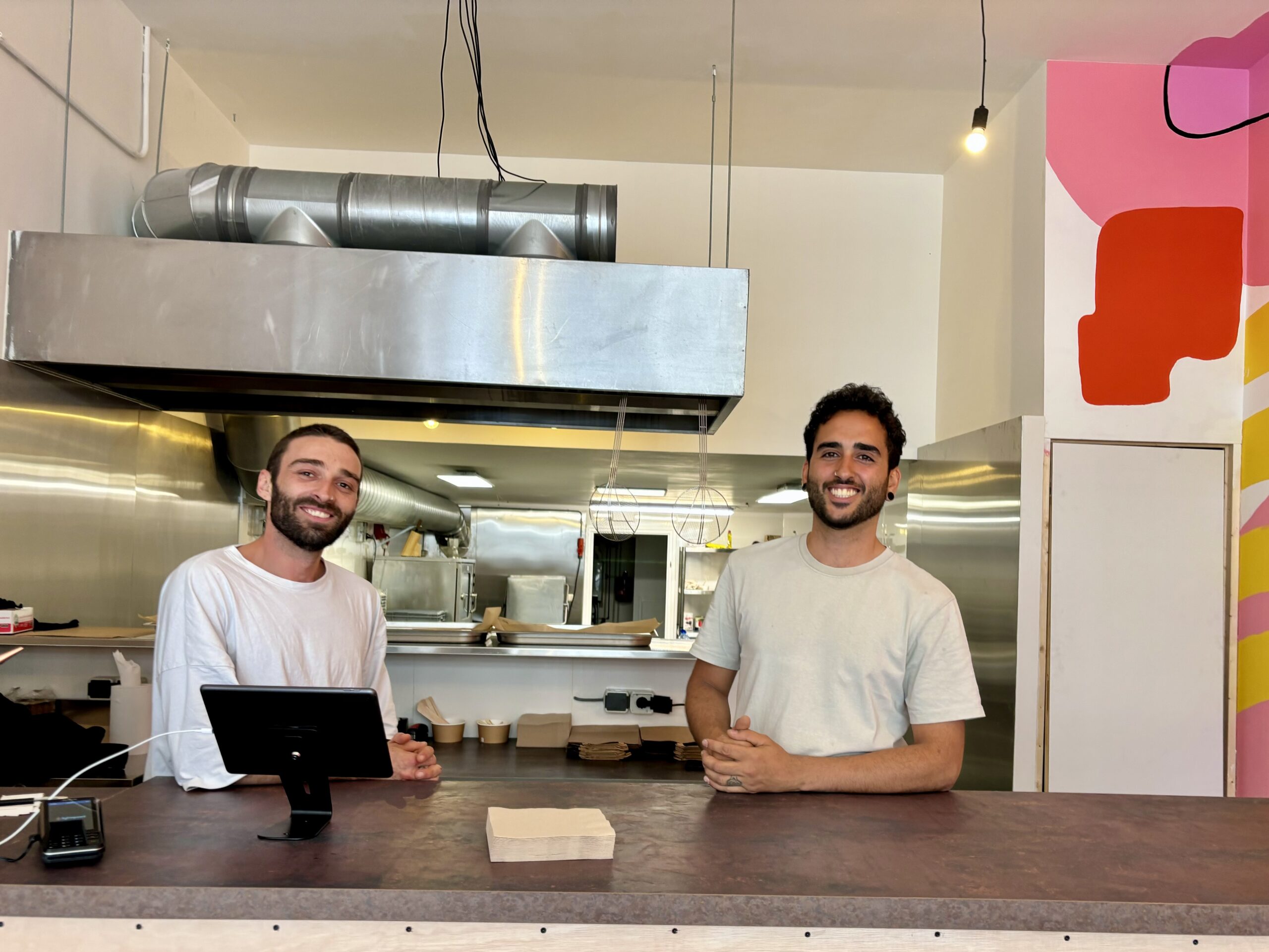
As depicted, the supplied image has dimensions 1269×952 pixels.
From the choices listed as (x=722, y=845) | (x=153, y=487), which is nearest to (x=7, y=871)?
(x=722, y=845)

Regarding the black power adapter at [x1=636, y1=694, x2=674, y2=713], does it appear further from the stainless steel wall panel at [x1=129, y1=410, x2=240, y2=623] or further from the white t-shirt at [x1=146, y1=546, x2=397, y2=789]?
the stainless steel wall panel at [x1=129, y1=410, x2=240, y2=623]

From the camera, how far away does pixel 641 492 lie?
544 centimetres

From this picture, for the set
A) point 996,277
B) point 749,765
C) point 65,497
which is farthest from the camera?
point 996,277

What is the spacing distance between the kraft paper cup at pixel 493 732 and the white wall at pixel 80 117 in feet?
6.39

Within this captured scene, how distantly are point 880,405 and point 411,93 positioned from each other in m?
2.44

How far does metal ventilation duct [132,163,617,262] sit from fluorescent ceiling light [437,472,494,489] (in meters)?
2.48

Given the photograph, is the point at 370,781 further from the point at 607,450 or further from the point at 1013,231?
the point at 1013,231

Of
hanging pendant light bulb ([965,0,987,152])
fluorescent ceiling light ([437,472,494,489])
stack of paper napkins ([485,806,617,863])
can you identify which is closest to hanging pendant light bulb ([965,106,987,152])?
hanging pendant light bulb ([965,0,987,152])

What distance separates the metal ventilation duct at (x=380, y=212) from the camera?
97.3 inches

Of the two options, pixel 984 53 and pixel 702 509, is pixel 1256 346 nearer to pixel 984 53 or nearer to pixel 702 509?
pixel 984 53

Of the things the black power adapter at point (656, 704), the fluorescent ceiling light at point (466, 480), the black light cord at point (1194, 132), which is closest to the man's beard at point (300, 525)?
the black power adapter at point (656, 704)

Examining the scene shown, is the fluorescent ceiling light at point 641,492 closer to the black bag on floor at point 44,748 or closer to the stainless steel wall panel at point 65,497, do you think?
the stainless steel wall panel at point 65,497

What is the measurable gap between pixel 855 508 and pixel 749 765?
1.67ft

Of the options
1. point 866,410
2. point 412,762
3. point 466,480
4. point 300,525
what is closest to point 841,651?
point 866,410
